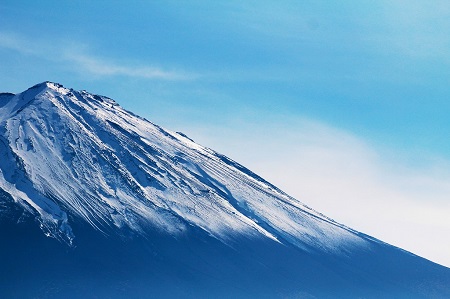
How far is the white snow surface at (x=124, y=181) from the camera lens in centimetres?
10744

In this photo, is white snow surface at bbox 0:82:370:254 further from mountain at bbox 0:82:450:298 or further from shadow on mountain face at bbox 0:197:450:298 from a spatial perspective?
shadow on mountain face at bbox 0:197:450:298

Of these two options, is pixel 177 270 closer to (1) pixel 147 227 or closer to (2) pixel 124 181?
(1) pixel 147 227

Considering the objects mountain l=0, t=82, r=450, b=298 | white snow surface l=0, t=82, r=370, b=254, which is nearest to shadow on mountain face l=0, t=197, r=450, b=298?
mountain l=0, t=82, r=450, b=298

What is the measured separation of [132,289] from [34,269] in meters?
10.4

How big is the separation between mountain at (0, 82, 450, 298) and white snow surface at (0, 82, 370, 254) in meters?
0.21

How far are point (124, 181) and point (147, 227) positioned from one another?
9062 mm

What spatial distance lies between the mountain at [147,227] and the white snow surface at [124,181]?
Answer: 211mm

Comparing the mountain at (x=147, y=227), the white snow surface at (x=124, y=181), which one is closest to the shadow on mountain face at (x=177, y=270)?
the mountain at (x=147, y=227)

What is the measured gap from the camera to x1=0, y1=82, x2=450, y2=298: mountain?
99250 mm

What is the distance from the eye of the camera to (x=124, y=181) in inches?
4520

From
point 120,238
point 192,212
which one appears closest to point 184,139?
point 192,212

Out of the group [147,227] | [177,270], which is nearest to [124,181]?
[147,227]

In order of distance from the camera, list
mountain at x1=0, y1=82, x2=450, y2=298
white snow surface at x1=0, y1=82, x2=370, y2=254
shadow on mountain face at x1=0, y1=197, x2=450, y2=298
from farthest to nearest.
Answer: white snow surface at x1=0, y1=82, x2=370, y2=254 < mountain at x1=0, y1=82, x2=450, y2=298 < shadow on mountain face at x1=0, y1=197, x2=450, y2=298

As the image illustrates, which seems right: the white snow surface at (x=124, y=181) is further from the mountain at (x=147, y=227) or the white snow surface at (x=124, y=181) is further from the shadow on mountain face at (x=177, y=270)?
the shadow on mountain face at (x=177, y=270)
